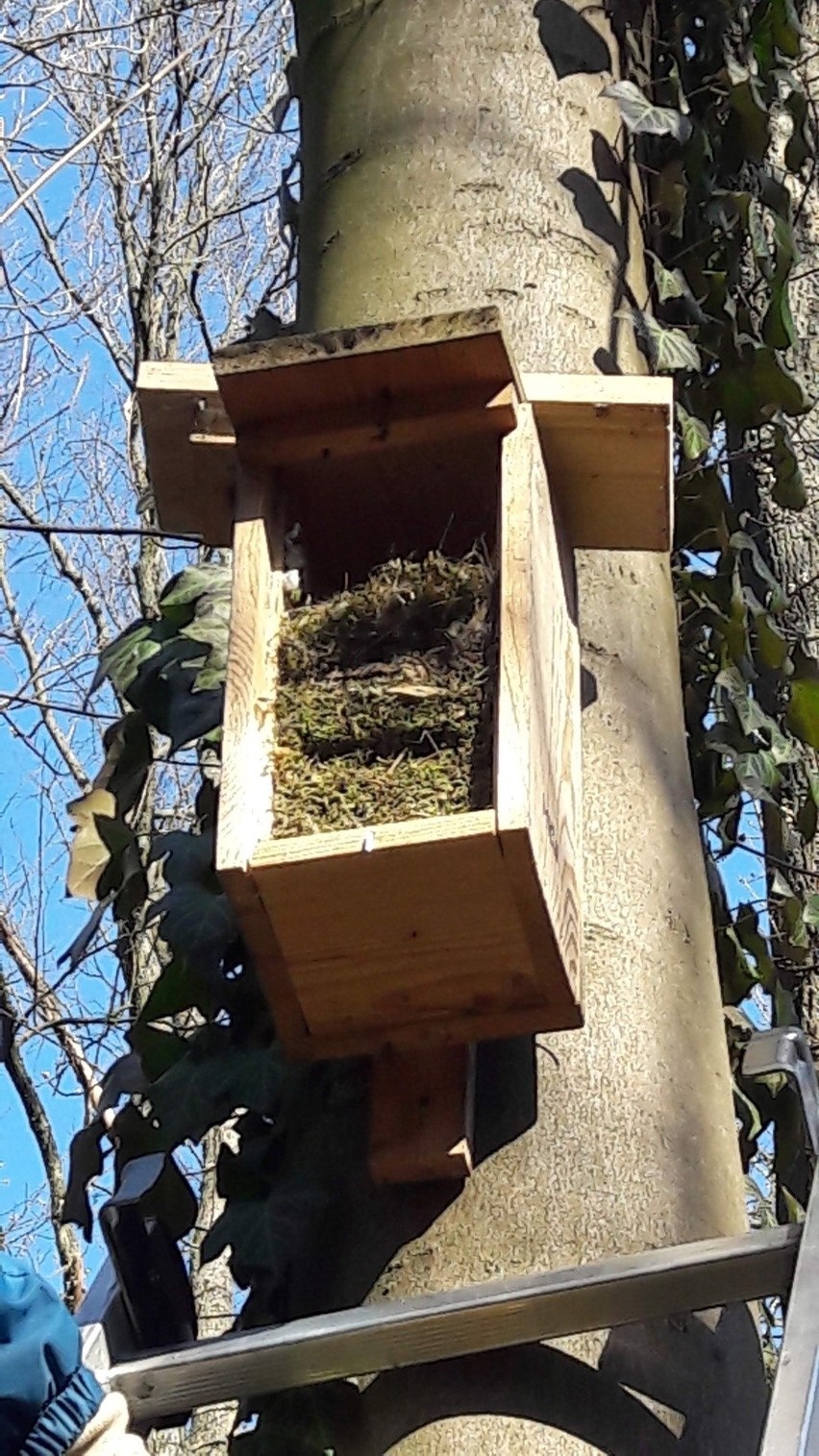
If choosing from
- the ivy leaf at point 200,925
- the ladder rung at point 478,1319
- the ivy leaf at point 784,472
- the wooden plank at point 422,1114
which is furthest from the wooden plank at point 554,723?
the ivy leaf at point 784,472

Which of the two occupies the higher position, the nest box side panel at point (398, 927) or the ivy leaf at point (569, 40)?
the ivy leaf at point (569, 40)

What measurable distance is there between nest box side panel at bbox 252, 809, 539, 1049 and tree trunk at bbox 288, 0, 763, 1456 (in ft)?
0.29

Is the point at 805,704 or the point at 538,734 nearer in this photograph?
the point at 538,734

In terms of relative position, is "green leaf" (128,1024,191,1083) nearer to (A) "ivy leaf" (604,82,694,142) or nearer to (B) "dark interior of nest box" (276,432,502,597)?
(B) "dark interior of nest box" (276,432,502,597)

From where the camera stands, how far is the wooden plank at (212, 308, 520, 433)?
145 cm

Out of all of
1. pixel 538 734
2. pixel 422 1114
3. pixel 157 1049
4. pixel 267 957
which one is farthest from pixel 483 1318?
pixel 157 1049

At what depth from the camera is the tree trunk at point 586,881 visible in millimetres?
1316

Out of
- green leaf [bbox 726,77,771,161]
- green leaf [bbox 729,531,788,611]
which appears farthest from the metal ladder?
green leaf [bbox 726,77,771,161]

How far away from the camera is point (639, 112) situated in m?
1.89

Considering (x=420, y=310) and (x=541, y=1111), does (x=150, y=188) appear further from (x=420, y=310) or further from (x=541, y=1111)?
(x=541, y=1111)

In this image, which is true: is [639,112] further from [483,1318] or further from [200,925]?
[483,1318]

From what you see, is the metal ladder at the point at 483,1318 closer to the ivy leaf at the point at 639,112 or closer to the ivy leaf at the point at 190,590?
the ivy leaf at the point at 190,590

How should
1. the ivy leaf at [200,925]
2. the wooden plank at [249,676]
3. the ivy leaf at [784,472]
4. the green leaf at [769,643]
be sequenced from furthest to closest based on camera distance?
1. the ivy leaf at [784,472]
2. the green leaf at [769,643]
3. the ivy leaf at [200,925]
4. the wooden plank at [249,676]

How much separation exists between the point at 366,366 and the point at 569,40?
0.59m
